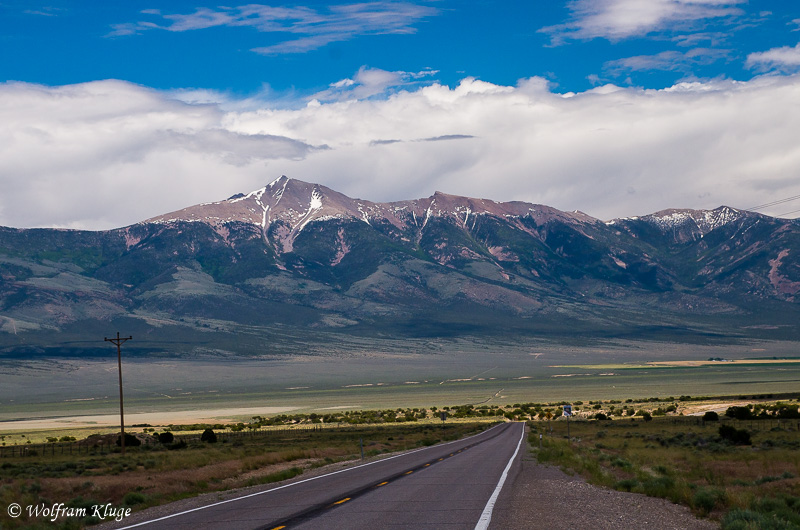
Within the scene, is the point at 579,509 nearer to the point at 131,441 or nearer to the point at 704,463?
the point at 704,463

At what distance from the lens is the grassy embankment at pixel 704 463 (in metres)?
17.6

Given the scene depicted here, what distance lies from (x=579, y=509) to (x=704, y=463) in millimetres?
19501

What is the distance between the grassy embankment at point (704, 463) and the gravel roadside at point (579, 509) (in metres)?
0.67

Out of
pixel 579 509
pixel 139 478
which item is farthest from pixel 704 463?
pixel 139 478

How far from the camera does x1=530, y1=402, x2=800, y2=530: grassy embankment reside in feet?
57.7

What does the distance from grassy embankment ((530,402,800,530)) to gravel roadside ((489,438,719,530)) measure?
67 centimetres

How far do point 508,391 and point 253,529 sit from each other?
137062mm

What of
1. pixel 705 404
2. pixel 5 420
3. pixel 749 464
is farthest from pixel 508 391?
pixel 749 464

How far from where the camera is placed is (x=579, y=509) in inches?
700

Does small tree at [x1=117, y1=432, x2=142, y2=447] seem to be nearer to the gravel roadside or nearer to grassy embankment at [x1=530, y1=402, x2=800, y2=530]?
grassy embankment at [x1=530, y1=402, x2=800, y2=530]

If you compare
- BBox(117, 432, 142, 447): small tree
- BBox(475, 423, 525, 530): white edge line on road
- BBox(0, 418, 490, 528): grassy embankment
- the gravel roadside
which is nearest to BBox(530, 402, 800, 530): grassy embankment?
the gravel roadside

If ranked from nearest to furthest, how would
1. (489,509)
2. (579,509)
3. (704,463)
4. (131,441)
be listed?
(489,509), (579,509), (704,463), (131,441)

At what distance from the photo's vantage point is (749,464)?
33.1 meters

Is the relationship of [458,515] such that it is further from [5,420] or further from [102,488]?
[5,420]
